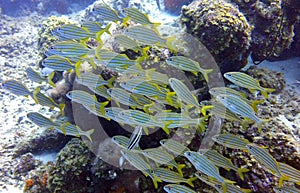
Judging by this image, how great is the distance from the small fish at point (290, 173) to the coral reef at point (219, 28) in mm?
2663

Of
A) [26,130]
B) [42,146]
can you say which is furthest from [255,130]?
[26,130]

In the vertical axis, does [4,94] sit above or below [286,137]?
below

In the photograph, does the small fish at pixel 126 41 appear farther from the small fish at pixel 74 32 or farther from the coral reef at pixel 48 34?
the coral reef at pixel 48 34

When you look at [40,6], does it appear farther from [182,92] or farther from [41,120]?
[182,92]

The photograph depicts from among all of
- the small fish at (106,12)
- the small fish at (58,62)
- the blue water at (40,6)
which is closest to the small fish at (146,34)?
the small fish at (106,12)

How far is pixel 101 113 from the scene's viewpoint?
3617 millimetres

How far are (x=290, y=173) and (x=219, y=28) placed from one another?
2882mm

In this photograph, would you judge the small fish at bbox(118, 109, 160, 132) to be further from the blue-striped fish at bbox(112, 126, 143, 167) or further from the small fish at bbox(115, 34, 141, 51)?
the small fish at bbox(115, 34, 141, 51)

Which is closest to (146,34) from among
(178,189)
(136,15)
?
(136,15)

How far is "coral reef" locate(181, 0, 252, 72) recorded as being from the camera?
4.72m

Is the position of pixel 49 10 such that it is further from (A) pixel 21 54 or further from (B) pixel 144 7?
(B) pixel 144 7

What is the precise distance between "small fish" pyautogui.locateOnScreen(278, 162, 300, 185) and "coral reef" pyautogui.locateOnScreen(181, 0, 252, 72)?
2.66 m

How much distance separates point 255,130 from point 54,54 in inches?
142

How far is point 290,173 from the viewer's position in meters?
2.89
